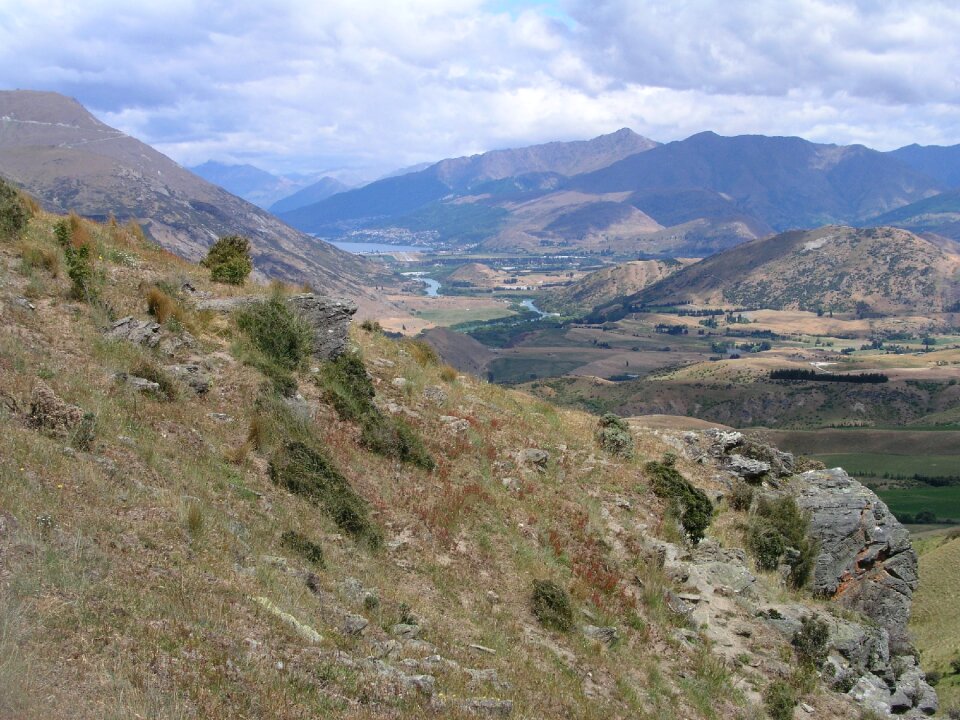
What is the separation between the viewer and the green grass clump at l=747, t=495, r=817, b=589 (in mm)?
17047

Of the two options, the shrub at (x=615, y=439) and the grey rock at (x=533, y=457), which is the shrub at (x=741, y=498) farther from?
the grey rock at (x=533, y=457)

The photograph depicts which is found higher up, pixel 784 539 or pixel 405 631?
pixel 405 631

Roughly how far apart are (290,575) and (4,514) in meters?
3.35

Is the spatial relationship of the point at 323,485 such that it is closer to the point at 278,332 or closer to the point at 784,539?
the point at 278,332

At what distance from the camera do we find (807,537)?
1812 cm

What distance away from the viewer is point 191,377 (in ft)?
Answer: 44.2

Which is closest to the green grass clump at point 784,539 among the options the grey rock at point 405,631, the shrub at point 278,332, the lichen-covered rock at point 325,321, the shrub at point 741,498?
the shrub at point 741,498

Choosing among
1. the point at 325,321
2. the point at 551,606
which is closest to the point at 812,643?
the point at 551,606

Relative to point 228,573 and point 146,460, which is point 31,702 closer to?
point 228,573

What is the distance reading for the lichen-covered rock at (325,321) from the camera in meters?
17.3

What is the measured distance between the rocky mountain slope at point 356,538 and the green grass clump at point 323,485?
45 mm

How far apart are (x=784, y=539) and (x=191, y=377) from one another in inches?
578

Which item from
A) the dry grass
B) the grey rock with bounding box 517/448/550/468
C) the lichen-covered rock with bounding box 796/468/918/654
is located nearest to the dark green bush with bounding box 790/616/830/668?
the dry grass

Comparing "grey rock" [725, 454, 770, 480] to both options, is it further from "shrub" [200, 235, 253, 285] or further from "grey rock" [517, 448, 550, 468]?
"shrub" [200, 235, 253, 285]
